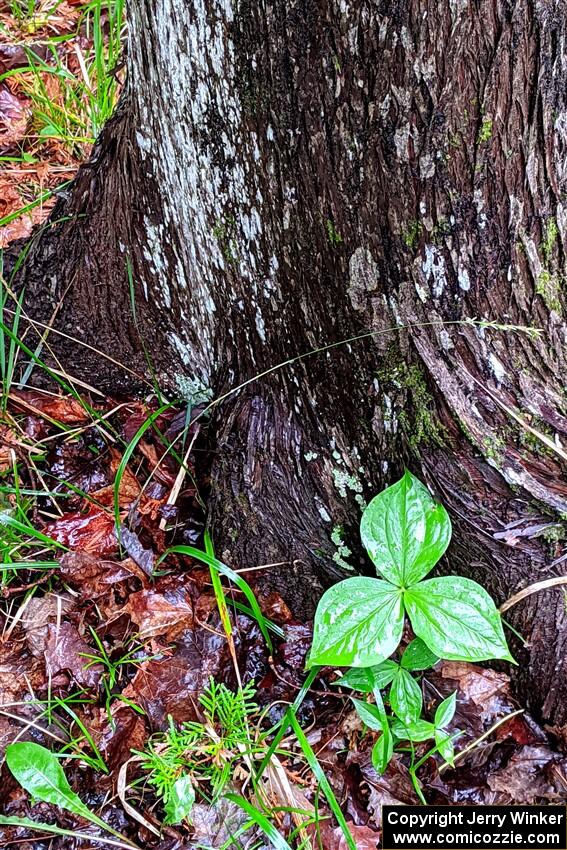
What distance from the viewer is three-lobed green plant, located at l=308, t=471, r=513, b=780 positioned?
1.53 m

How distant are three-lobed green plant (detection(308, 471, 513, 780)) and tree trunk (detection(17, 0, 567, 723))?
0.34 ft

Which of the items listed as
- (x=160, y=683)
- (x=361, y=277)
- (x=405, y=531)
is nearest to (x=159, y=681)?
(x=160, y=683)

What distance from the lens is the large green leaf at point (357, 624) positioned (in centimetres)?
153

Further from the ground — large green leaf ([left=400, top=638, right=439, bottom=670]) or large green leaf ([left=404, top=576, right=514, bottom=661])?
large green leaf ([left=404, top=576, right=514, bottom=661])

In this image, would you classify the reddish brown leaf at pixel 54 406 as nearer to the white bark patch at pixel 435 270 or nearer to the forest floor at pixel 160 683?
the forest floor at pixel 160 683

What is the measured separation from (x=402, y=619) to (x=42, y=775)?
96cm

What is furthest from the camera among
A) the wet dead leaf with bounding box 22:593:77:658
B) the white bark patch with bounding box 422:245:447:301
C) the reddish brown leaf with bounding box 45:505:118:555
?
the reddish brown leaf with bounding box 45:505:118:555

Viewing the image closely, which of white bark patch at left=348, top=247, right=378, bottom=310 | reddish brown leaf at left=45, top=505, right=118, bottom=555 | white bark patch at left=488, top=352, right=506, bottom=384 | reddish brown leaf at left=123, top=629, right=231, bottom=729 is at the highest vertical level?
white bark patch at left=348, top=247, right=378, bottom=310

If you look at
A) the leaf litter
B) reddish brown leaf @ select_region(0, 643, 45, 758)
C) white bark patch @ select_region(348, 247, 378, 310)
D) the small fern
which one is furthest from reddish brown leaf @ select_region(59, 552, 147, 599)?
white bark patch @ select_region(348, 247, 378, 310)

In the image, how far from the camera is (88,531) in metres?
1.96

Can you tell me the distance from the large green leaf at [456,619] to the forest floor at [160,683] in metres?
0.27

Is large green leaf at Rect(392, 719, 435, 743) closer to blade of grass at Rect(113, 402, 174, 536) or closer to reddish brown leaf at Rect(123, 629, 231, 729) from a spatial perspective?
reddish brown leaf at Rect(123, 629, 231, 729)

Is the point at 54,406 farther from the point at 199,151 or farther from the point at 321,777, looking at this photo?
the point at 321,777

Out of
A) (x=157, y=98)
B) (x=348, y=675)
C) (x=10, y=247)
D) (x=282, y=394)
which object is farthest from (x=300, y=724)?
(x=10, y=247)
